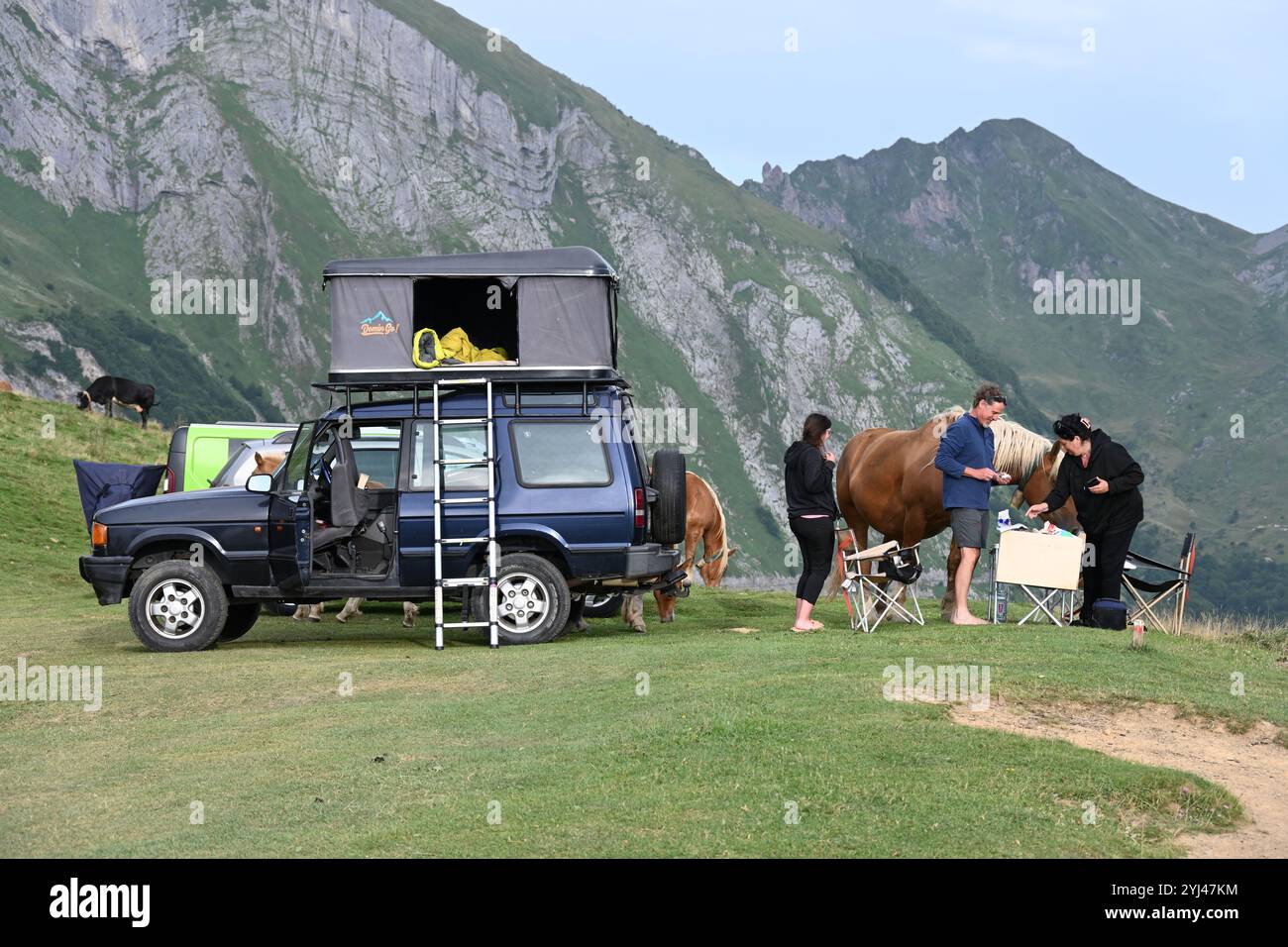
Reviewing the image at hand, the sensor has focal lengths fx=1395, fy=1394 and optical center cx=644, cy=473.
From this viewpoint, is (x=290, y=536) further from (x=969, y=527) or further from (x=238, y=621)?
(x=969, y=527)

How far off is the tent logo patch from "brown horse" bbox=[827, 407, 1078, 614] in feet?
19.6

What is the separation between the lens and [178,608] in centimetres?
1529

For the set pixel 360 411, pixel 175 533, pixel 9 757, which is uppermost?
pixel 360 411

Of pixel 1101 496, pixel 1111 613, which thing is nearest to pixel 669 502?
pixel 1101 496

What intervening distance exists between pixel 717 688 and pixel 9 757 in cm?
528

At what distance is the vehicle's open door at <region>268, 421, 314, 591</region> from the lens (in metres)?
15.2

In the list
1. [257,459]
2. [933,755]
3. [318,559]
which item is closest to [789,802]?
[933,755]

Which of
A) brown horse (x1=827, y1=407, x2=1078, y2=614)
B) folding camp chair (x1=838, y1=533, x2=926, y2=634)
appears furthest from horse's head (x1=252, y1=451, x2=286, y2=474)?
folding camp chair (x1=838, y1=533, x2=926, y2=634)

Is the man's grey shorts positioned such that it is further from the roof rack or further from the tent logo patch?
the tent logo patch

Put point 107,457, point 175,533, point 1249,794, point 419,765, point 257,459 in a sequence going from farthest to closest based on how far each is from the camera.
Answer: point 107,457
point 257,459
point 175,533
point 419,765
point 1249,794

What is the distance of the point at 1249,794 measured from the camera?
8523 millimetres

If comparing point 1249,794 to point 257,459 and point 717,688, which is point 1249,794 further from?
point 257,459

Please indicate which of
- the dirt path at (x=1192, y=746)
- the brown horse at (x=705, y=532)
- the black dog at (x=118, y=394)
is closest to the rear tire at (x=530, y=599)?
the brown horse at (x=705, y=532)

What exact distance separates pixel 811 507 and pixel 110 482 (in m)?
11.3
